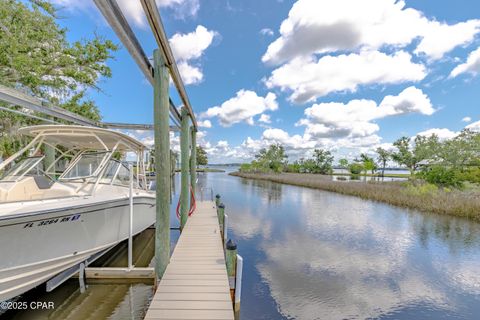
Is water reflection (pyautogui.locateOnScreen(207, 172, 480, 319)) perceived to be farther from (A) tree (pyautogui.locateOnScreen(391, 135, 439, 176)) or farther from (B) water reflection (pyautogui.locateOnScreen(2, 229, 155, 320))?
(A) tree (pyautogui.locateOnScreen(391, 135, 439, 176))

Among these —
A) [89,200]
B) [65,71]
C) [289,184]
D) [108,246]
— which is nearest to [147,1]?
[89,200]

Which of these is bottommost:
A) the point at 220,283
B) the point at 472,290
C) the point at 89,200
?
the point at 472,290

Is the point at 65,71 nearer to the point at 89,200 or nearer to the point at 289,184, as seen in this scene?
the point at 89,200

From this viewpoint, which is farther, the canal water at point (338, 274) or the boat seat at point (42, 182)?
the boat seat at point (42, 182)

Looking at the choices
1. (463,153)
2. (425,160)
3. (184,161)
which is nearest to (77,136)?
(184,161)

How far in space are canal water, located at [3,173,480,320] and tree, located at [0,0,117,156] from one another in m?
6.95

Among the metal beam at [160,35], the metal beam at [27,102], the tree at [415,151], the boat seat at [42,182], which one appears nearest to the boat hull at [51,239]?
the boat seat at [42,182]

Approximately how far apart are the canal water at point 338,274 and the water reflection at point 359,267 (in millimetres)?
25

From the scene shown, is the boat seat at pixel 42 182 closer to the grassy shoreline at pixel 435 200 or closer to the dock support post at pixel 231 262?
the dock support post at pixel 231 262

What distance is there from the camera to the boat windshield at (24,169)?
4.80 meters

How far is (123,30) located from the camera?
289 cm

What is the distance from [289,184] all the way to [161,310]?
31.1 m

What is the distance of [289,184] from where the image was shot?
33062 millimetres

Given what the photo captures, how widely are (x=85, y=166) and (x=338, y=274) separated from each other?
299 inches
